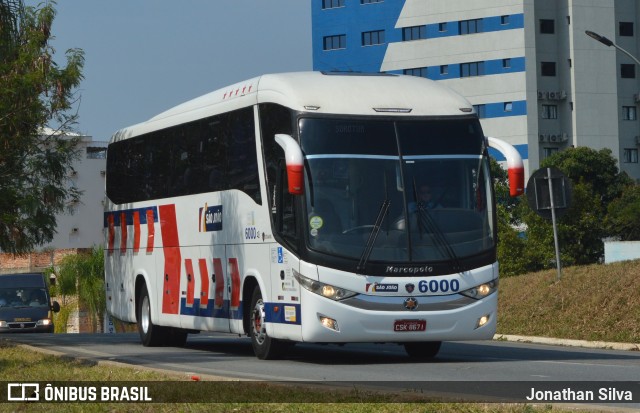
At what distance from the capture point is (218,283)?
866 inches

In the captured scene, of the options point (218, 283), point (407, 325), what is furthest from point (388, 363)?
point (218, 283)

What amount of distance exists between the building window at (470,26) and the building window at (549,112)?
8822mm

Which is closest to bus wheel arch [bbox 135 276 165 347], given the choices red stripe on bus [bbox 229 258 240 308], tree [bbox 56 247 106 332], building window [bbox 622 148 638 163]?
red stripe on bus [bbox 229 258 240 308]

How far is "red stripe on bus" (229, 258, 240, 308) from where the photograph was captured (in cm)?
2106

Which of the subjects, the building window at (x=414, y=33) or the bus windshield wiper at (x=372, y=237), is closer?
the bus windshield wiper at (x=372, y=237)

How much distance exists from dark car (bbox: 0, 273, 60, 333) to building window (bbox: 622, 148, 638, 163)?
81.1 metres

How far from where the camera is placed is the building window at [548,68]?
117m

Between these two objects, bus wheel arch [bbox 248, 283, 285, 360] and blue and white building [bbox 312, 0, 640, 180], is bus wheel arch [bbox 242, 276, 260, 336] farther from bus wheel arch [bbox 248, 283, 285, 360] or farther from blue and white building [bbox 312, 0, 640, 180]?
blue and white building [bbox 312, 0, 640, 180]

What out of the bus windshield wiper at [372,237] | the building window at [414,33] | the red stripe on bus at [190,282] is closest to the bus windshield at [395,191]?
the bus windshield wiper at [372,237]

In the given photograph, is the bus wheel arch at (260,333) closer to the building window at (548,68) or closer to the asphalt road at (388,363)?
the asphalt road at (388,363)

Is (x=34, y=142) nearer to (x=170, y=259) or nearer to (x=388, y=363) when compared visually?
(x=170, y=259)

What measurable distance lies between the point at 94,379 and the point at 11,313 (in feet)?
99.8

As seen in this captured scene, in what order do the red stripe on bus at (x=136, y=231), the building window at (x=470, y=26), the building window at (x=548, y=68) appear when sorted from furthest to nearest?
the building window at (x=470, y=26) < the building window at (x=548, y=68) < the red stripe on bus at (x=136, y=231)

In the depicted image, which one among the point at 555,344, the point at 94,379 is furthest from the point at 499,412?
the point at 555,344
